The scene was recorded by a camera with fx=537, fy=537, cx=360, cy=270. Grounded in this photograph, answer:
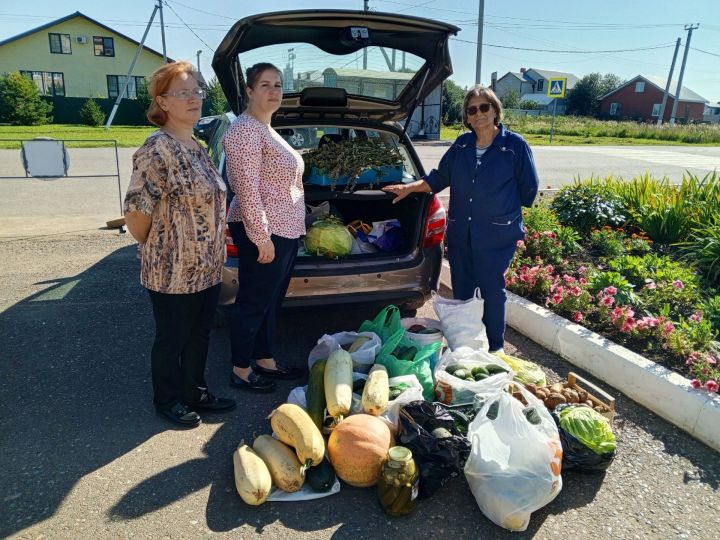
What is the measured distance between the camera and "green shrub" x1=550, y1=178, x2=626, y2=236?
237 inches

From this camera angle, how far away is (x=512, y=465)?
2344 mm

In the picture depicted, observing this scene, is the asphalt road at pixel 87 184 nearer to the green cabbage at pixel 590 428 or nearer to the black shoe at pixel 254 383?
the black shoe at pixel 254 383

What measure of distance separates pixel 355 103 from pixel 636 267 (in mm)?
2752

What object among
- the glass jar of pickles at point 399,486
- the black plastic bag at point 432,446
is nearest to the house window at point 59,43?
the black plastic bag at point 432,446

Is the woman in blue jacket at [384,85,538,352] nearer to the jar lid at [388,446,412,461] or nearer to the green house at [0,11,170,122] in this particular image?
the jar lid at [388,446,412,461]

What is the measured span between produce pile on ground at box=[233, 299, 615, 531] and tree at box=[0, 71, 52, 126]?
34730 mm

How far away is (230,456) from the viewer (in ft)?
9.11

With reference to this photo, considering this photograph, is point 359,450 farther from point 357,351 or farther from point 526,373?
point 526,373

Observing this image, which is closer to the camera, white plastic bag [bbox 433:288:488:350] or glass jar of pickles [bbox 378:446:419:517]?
glass jar of pickles [bbox 378:446:419:517]

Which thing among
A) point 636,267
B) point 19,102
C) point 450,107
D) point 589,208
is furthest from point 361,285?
point 450,107

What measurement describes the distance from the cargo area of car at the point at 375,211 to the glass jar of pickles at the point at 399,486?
5.48ft

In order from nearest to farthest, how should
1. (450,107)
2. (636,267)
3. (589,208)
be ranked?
(636,267), (589,208), (450,107)

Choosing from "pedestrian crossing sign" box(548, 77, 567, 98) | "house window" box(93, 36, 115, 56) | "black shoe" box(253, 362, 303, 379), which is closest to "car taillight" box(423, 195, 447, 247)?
"black shoe" box(253, 362, 303, 379)

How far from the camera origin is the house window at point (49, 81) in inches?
1651
